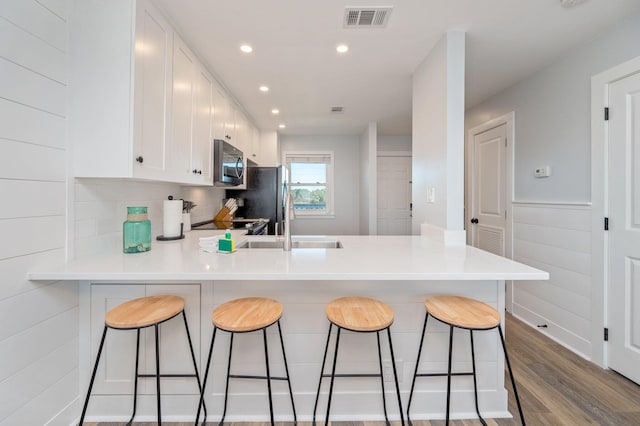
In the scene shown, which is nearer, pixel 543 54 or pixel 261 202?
pixel 543 54

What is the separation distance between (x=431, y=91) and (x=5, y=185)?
2599mm

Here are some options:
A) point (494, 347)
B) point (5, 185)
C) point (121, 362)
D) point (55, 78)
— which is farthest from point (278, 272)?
point (55, 78)

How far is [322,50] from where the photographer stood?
231cm

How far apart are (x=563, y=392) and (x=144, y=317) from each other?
248 cm

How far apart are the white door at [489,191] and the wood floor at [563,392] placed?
3.94 feet

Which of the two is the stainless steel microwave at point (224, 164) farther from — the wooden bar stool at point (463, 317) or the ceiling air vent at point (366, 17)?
the wooden bar stool at point (463, 317)

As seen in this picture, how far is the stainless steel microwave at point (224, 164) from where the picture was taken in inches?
107

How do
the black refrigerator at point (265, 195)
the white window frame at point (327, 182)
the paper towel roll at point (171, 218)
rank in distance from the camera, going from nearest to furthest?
the paper towel roll at point (171, 218)
the black refrigerator at point (265, 195)
the white window frame at point (327, 182)

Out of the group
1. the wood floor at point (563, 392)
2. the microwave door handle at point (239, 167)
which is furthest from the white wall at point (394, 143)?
the wood floor at point (563, 392)

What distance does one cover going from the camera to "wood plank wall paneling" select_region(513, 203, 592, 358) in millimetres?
2287

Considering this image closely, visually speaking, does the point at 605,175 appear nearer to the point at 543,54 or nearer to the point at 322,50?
the point at 543,54

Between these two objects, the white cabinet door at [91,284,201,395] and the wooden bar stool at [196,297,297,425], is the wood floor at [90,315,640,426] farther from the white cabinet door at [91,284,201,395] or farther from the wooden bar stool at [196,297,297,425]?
the wooden bar stool at [196,297,297,425]

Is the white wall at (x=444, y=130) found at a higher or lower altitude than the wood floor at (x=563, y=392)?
higher

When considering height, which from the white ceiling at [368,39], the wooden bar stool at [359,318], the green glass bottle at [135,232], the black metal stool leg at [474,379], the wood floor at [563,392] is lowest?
the wood floor at [563,392]
